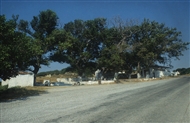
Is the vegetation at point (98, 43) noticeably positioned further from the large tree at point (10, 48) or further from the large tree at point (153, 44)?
the large tree at point (10, 48)

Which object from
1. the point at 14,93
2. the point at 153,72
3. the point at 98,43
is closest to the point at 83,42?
the point at 98,43

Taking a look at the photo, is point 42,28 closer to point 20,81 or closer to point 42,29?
point 42,29

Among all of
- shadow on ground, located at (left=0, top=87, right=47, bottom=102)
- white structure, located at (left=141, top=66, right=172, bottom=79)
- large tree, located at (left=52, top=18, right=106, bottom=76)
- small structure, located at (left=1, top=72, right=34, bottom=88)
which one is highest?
large tree, located at (left=52, top=18, right=106, bottom=76)

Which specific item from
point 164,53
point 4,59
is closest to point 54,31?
point 4,59

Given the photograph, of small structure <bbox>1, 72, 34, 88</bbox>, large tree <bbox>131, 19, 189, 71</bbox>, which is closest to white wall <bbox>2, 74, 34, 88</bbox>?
small structure <bbox>1, 72, 34, 88</bbox>

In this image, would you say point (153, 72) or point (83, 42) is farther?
point (153, 72)

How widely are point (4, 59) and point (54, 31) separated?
2551 centimetres

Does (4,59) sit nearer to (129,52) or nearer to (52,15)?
(52,15)

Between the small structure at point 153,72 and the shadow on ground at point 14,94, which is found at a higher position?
the small structure at point 153,72

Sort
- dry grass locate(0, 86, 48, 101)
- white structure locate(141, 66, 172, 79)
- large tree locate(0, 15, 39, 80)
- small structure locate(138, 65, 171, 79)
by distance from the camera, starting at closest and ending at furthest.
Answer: large tree locate(0, 15, 39, 80), dry grass locate(0, 86, 48, 101), small structure locate(138, 65, 171, 79), white structure locate(141, 66, 172, 79)

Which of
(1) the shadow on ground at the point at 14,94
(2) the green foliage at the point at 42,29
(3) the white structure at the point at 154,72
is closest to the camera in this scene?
(1) the shadow on ground at the point at 14,94

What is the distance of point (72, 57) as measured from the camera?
4494 cm

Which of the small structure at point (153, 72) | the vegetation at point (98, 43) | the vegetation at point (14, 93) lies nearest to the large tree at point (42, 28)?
the vegetation at point (98, 43)

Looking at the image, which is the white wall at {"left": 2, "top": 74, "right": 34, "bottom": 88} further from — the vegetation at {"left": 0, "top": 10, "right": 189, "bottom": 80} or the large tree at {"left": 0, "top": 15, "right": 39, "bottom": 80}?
the large tree at {"left": 0, "top": 15, "right": 39, "bottom": 80}
